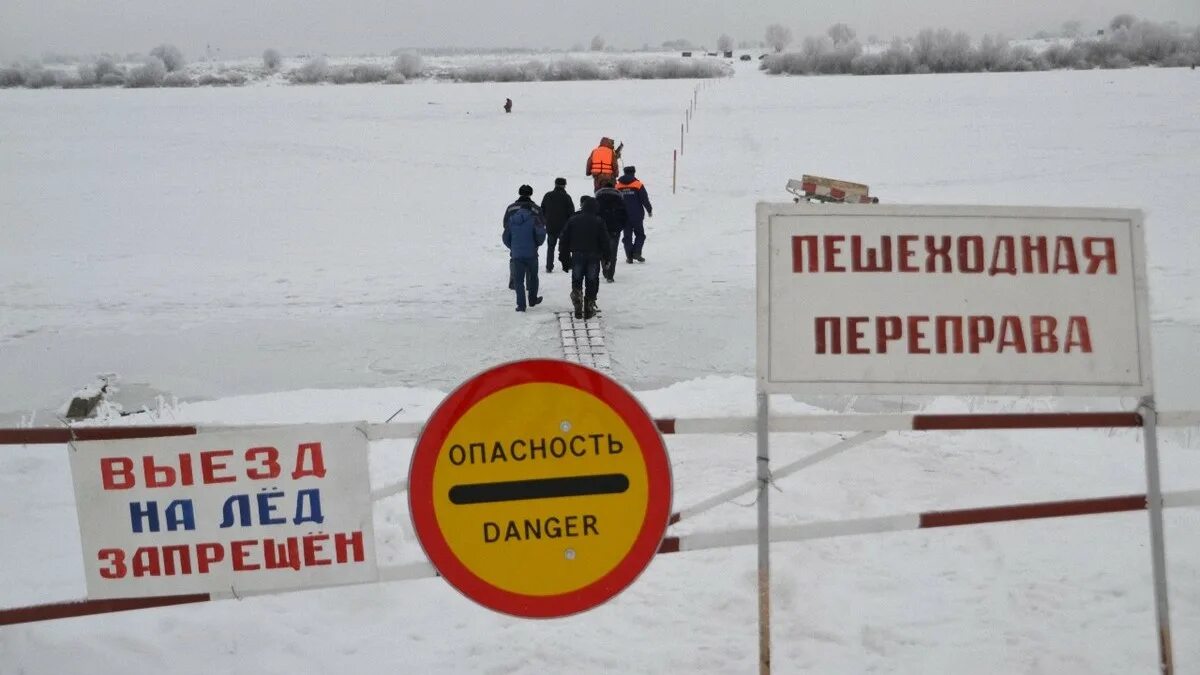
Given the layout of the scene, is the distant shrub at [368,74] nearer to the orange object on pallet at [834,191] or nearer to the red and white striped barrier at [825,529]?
the orange object on pallet at [834,191]

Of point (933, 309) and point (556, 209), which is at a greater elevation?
point (933, 309)

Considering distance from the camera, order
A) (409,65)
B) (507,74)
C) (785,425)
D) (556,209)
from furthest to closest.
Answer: (409,65)
(507,74)
(556,209)
(785,425)

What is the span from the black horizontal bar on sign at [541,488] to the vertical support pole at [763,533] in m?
0.58

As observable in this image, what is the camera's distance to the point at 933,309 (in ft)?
12.6

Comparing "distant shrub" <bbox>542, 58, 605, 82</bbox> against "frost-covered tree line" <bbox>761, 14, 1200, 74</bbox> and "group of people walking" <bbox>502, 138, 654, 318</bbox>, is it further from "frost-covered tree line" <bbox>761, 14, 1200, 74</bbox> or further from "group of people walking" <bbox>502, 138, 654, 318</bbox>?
"group of people walking" <bbox>502, 138, 654, 318</bbox>

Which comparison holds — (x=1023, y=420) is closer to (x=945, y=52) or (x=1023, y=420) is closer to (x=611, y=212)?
(x=611, y=212)

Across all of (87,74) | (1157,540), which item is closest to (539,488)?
(1157,540)

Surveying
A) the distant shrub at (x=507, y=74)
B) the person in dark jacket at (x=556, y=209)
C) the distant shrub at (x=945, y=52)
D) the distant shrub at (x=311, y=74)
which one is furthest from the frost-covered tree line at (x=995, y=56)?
the person in dark jacket at (x=556, y=209)

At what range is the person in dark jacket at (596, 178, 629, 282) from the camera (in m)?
14.1

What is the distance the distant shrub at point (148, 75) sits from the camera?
249 ft

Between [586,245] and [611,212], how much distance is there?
3.01 metres

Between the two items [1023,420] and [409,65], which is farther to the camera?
[409,65]

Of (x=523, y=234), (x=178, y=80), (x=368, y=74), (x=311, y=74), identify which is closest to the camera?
(x=523, y=234)

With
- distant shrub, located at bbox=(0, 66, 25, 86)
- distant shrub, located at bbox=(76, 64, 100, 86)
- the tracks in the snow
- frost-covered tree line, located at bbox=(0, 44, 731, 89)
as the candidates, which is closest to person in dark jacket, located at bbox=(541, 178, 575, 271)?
the tracks in the snow
